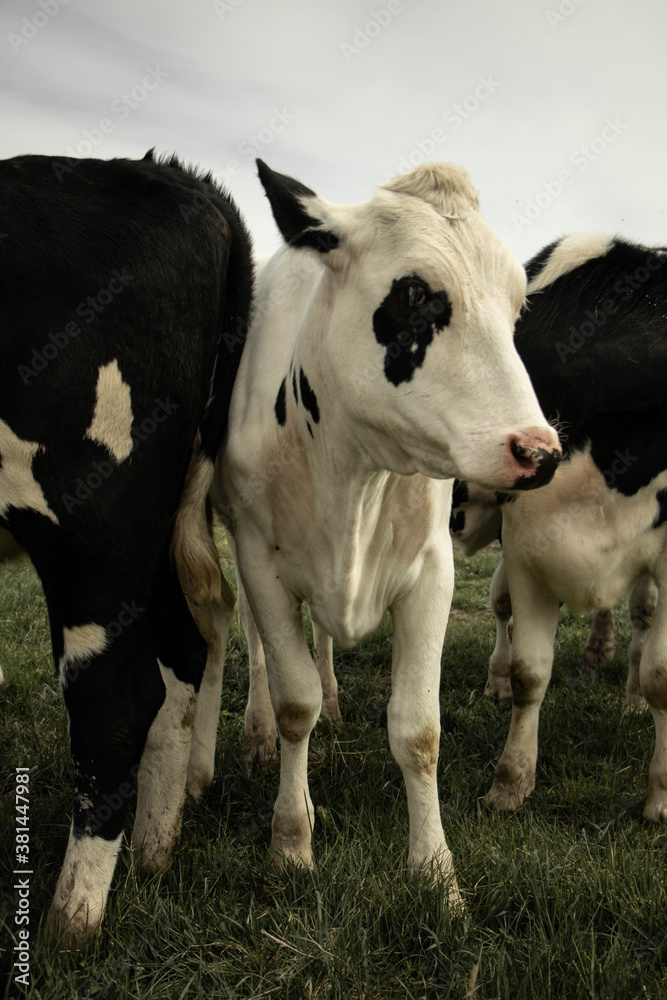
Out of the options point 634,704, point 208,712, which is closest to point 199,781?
point 208,712

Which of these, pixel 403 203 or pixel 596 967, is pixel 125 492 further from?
pixel 596 967

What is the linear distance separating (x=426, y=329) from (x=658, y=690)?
206cm

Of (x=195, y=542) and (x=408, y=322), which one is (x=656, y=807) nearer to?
(x=195, y=542)

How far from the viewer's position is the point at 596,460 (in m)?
3.37

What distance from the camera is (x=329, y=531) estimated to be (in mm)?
2760

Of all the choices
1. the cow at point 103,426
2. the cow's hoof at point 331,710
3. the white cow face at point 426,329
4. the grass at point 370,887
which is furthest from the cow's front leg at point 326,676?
the white cow face at point 426,329

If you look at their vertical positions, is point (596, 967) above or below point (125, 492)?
below

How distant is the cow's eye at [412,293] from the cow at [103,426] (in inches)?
27.4

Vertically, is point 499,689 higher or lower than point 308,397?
lower

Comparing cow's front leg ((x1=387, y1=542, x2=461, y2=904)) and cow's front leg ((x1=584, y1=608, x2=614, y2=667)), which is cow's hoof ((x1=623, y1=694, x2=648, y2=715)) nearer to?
cow's front leg ((x1=584, y1=608, x2=614, y2=667))

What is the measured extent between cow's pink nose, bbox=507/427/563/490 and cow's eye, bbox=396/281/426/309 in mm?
473

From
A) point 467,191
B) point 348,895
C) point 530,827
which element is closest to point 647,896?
point 530,827

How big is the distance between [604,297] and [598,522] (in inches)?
36.2

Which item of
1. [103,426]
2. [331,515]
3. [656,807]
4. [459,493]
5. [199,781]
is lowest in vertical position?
[656,807]
